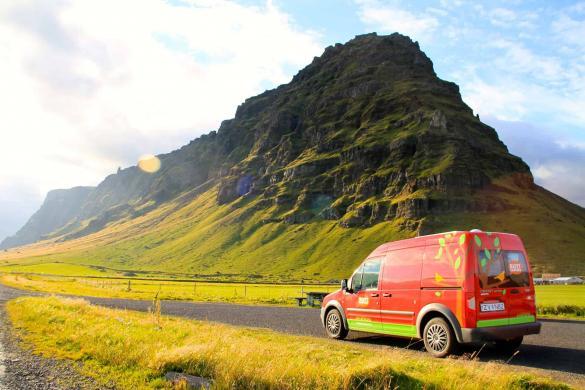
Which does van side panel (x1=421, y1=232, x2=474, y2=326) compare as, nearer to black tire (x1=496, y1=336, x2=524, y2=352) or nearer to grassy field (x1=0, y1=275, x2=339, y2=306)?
black tire (x1=496, y1=336, x2=524, y2=352)

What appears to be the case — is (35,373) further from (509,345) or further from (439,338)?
(509,345)

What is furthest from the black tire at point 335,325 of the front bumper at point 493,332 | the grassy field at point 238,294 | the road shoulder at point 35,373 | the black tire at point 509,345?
the grassy field at point 238,294

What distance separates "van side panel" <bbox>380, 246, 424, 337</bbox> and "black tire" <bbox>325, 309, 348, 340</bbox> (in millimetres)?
2191

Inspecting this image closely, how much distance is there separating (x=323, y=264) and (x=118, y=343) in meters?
146

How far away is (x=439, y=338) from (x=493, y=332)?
142cm

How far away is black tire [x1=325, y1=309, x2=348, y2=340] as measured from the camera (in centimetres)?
1573

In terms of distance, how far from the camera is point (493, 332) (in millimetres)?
11352

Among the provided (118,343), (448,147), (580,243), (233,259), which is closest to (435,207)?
(448,147)

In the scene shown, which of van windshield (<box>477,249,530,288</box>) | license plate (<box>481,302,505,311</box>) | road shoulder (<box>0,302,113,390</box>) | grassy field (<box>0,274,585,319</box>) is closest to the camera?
road shoulder (<box>0,302,113,390</box>)

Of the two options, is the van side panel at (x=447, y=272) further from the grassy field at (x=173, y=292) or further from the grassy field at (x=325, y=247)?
the grassy field at (x=325, y=247)

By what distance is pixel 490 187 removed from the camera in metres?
175

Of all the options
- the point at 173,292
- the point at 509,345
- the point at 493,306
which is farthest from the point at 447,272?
the point at 173,292

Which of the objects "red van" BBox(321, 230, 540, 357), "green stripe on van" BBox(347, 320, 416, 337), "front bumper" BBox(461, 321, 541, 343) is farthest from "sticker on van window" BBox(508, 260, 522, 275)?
"green stripe on van" BBox(347, 320, 416, 337)

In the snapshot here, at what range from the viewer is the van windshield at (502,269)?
11.7m
